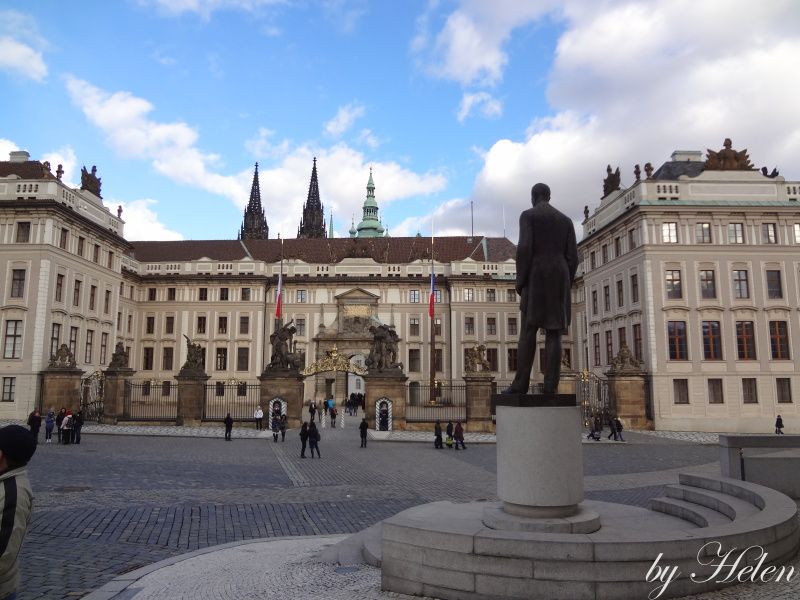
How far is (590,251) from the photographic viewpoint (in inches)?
1662

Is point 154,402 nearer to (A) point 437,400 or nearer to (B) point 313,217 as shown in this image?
(A) point 437,400

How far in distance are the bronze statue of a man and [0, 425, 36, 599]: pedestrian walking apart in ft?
17.7

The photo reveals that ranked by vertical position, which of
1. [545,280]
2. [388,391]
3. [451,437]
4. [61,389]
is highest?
[545,280]

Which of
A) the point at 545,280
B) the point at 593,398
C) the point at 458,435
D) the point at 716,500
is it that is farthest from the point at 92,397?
the point at 716,500

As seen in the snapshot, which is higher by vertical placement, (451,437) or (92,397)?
(92,397)

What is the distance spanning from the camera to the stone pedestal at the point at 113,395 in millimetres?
32312

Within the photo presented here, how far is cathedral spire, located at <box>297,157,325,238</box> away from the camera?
340ft

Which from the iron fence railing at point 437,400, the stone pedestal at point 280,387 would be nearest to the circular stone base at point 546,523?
the stone pedestal at point 280,387

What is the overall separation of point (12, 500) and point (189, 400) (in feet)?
98.5

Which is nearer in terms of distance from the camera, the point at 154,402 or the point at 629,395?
the point at 629,395

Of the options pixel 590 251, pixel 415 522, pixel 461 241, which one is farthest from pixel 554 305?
pixel 461 241

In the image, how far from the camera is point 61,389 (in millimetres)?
32312

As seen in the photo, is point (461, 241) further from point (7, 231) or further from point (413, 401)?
point (7, 231)

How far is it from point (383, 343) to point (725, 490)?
946 inches
